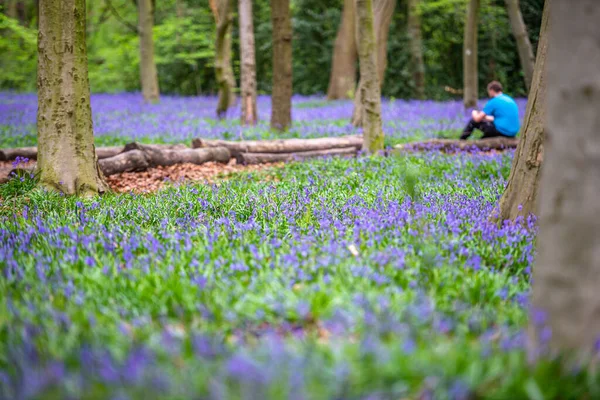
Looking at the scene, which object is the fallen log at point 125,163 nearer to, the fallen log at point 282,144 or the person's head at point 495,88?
the fallen log at point 282,144

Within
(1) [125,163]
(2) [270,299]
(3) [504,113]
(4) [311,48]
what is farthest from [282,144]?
(4) [311,48]

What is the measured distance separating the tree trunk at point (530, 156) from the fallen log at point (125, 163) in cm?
672

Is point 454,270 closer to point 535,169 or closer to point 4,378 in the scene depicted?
point 535,169

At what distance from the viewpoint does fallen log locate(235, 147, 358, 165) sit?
1102 centimetres

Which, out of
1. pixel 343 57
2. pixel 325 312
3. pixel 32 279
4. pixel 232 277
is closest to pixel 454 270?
pixel 325 312

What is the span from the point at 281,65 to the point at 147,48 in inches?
411

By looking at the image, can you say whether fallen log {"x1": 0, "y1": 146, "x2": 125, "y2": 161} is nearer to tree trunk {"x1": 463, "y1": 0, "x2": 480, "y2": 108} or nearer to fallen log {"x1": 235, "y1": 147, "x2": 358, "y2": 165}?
fallen log {"x1": 235, "y1": 147, "x2": 358, "y2": 165}

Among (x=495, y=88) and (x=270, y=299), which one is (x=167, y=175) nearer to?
(x=270, y=299)

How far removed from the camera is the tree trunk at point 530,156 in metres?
4.97

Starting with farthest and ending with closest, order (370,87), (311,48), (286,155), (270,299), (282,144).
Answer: (311,48) < (282,144) < (286,155) < (370,87) < (270,299)

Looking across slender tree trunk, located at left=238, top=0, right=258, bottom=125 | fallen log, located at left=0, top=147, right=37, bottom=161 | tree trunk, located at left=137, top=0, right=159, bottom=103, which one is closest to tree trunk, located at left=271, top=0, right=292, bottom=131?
slender tree trunk, located at left=238, top=0, right=258, bottom=125

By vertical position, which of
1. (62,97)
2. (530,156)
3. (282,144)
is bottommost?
(282,144)

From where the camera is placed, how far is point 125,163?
968cm

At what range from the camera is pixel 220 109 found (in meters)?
17.8
